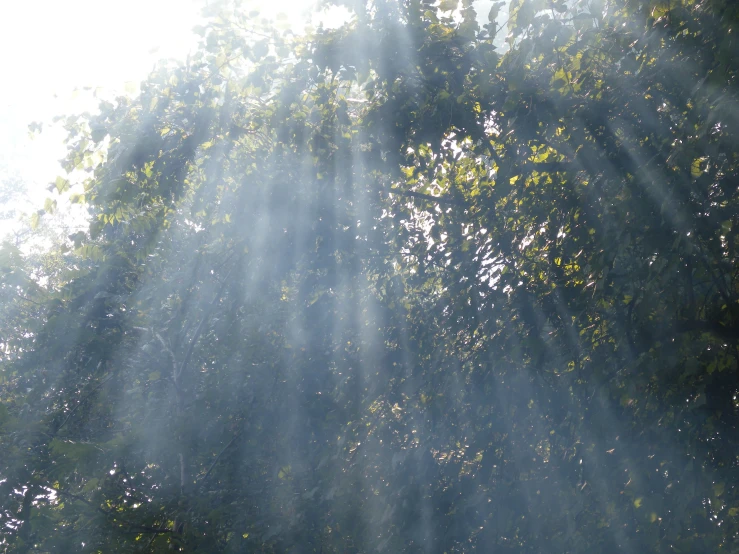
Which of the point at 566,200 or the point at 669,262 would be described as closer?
the point at 669,262

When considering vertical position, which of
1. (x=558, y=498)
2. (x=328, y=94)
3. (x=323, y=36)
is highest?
(x=323, y=36)

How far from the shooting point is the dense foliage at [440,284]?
290cm

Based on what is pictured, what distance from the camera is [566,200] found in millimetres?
3613

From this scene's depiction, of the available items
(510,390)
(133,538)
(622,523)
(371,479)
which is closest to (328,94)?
(510,390)

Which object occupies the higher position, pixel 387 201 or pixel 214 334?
pixel 387 201

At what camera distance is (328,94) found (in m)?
4.27

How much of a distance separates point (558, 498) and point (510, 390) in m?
0.69

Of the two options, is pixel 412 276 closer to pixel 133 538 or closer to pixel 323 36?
pixel 323 36

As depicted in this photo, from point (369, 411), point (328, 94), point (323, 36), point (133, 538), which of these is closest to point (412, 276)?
point (369, 411)

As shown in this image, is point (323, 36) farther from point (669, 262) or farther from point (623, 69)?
point (669, 262)

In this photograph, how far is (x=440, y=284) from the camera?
4.77 meters

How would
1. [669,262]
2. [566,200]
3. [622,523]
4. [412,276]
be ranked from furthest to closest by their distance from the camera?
[412,276] < [566,200] < [622,523] < [669,262]

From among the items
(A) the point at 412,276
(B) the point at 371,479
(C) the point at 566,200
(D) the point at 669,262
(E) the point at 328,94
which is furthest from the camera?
(A) the point at 412,276

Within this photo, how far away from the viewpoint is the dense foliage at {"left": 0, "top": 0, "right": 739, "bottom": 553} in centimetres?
290
